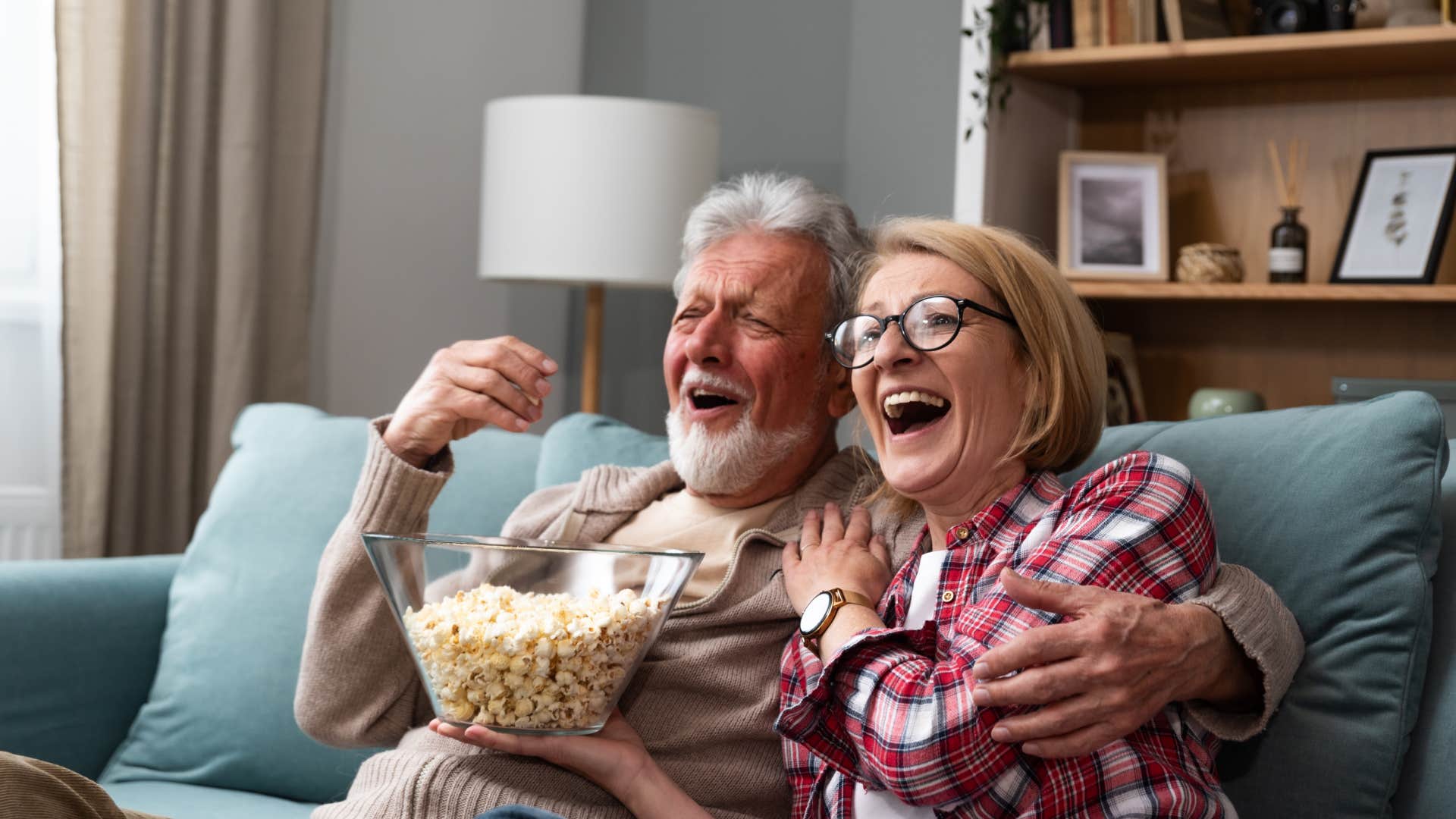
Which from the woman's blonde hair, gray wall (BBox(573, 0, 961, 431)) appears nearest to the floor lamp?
gray wall (BBox(573, 0, 961, 431))

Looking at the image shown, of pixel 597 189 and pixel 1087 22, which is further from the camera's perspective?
Answer: pixel 597 189

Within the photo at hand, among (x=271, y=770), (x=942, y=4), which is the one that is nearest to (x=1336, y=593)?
(x=271, y=770)

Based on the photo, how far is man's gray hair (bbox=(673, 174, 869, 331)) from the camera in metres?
1.55

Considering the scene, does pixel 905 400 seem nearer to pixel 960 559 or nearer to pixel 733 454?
pixel 960 559

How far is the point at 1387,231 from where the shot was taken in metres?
2.47

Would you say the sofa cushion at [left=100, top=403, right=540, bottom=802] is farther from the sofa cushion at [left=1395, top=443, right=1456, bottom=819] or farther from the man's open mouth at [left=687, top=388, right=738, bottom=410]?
the sofa cushion at [left=1395, top=443, right=1456, bottom=819]

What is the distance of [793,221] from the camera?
1.56m

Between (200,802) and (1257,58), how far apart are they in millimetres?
2146

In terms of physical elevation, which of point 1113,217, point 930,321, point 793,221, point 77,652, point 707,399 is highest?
point 1113,217

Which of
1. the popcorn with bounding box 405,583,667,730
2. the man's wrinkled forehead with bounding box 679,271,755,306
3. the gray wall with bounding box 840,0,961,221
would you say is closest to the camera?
the popcorn with bounding box 405,583,667,730

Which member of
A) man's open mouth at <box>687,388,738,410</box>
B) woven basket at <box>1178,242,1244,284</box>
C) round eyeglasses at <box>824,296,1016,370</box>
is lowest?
man's open mouth at <box>687,388,738,410</box>

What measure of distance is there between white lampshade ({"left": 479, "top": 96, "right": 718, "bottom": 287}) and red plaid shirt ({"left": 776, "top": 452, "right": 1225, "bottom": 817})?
1.66 metres

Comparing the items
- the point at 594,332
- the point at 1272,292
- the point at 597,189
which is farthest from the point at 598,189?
the point at 1272,292

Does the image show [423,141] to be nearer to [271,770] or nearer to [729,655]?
[271,770]
